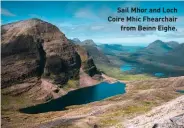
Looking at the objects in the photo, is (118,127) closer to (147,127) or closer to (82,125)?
(147,127)

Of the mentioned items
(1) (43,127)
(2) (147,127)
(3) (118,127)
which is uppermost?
(2) (147,127)

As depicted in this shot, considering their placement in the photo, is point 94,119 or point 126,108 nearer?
point 94,119

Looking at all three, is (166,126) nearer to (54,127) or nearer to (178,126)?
(178,126)

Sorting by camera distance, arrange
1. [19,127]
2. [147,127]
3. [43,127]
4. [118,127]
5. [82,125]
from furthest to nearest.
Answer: [19,127]
[43,127]
[82,125]
[118,127]
[147,127]

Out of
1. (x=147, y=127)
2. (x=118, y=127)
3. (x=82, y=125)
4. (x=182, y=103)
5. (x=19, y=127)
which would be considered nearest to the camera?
(x=147, y=127)

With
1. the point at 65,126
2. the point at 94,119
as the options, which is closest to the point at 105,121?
the point at 94,119

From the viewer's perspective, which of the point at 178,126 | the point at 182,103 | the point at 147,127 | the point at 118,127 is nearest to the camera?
the point at 178,126

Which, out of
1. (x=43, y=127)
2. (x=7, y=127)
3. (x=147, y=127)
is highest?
(x=147, y=127)

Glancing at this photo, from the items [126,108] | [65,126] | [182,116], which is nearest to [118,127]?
[182,116]

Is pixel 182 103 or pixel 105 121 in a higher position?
pixel 182 103
